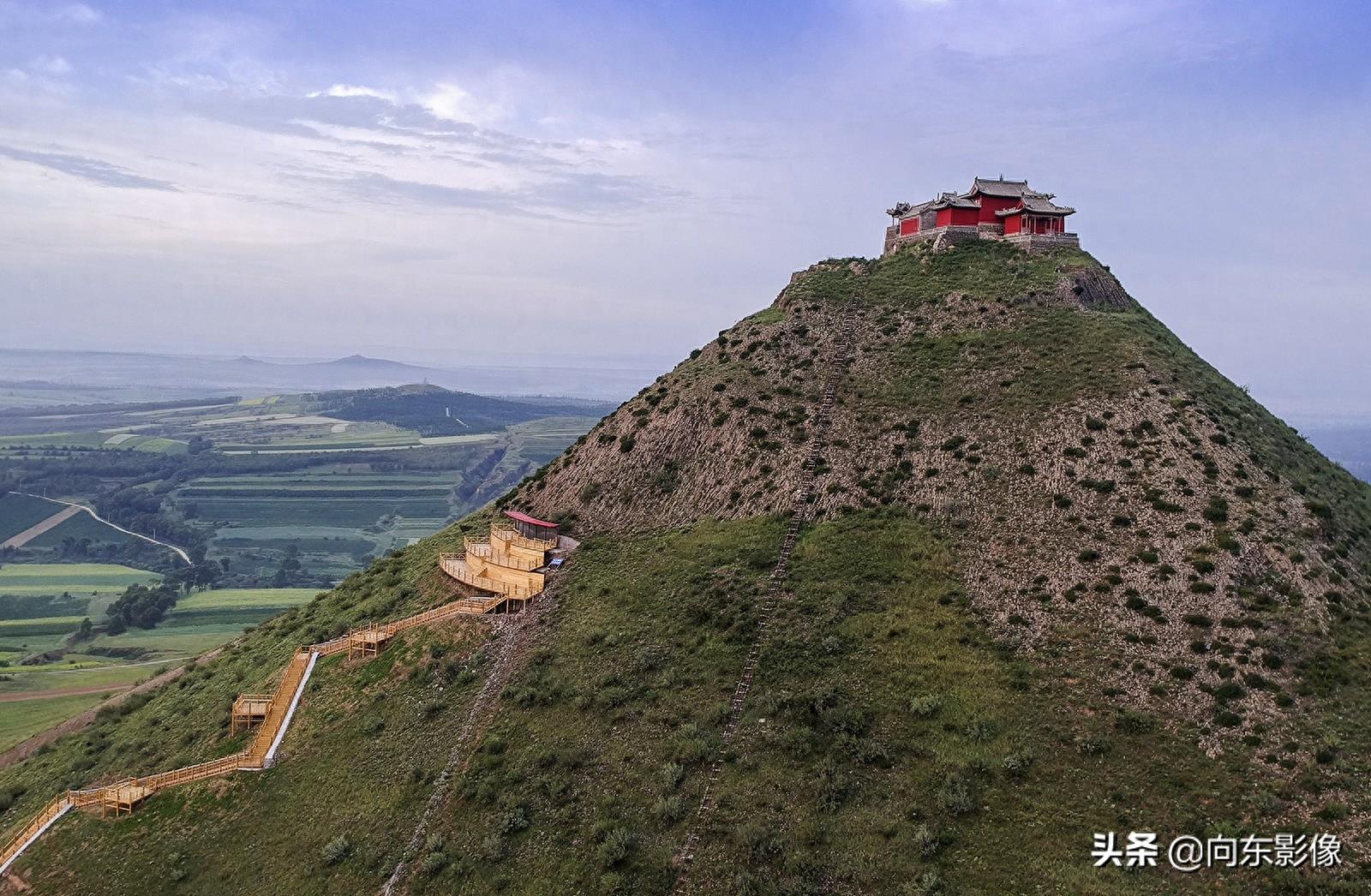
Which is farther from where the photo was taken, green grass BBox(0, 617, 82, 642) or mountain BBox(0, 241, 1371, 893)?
green grass BBox(0, 617, 82, 642)

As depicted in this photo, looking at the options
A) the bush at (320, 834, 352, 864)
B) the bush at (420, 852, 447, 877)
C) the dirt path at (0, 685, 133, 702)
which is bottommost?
the dirt path at (0, 685, 133, 702)

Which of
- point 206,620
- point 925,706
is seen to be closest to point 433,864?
point 925,706

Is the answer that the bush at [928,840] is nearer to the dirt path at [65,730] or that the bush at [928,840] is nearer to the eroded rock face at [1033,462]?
the eroded rock face at [1033,462]

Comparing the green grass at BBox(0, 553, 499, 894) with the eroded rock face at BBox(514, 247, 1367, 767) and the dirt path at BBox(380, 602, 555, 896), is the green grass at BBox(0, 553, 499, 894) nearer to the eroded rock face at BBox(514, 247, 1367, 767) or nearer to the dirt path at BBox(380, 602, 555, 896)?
→ the dirt path at BBox(380, 602, 555, 896)

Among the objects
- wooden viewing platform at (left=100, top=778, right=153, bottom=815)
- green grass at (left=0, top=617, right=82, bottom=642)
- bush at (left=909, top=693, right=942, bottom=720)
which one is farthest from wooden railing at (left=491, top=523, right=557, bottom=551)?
green grass at (left=0, top=617, right=82, bottom=642)

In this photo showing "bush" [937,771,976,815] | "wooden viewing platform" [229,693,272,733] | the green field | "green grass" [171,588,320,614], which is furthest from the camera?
"green grass" [171,588,320,614]

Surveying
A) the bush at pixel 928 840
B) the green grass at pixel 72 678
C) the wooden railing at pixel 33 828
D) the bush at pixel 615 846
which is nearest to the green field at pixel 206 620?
the green grass at pixel 72 678
